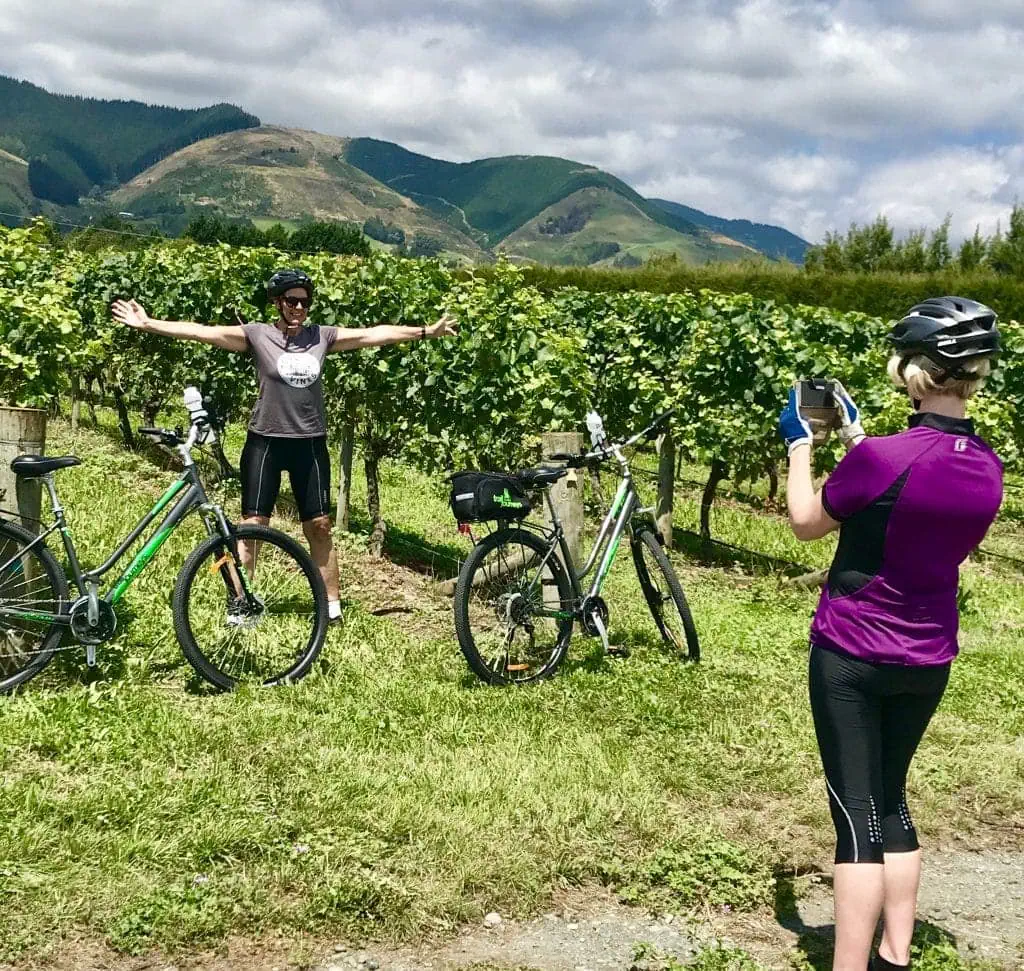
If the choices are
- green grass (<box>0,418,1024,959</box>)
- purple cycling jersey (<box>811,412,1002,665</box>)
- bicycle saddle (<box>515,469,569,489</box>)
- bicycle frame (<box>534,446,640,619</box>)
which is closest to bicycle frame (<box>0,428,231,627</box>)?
green grass (<box>0,418,1024,959</box>)

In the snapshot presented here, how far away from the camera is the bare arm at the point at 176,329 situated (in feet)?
18.6

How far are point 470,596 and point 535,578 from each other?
1.43 feet

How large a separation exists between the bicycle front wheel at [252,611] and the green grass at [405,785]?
21cm

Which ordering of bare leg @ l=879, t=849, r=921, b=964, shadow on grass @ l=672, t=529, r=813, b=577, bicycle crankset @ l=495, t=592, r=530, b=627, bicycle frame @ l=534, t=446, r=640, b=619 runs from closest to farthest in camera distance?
bare leg @ l=879, t=849, r=921, b=964 → bicycle crankset @ l=495, t=592, r=530, b=627 → bicycle frame @ l=534, t=446, r=640, b=619 → shadow on grass @ l=672, t=529, r=813, b=577

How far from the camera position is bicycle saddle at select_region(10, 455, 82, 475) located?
191 inches

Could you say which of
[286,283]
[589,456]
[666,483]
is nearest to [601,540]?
[589,456]

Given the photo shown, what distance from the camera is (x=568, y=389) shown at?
8.45 m

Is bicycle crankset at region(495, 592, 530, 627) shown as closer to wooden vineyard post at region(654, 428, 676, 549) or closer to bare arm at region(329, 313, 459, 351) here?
bare arm at region(329, 313, 459, 351)

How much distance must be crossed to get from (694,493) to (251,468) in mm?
10304

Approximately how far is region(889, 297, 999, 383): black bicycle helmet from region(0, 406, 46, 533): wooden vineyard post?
407 cm

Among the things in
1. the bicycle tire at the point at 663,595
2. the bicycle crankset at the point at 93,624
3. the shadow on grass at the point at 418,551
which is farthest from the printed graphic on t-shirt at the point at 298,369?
the shadow on grass at the point at 418,551

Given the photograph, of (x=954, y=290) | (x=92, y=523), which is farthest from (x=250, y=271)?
(x=954, y=290)

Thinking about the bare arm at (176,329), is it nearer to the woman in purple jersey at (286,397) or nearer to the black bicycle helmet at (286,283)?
the woman in purple jersey at (286,397)

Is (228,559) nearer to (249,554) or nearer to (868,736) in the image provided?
(249,554)
